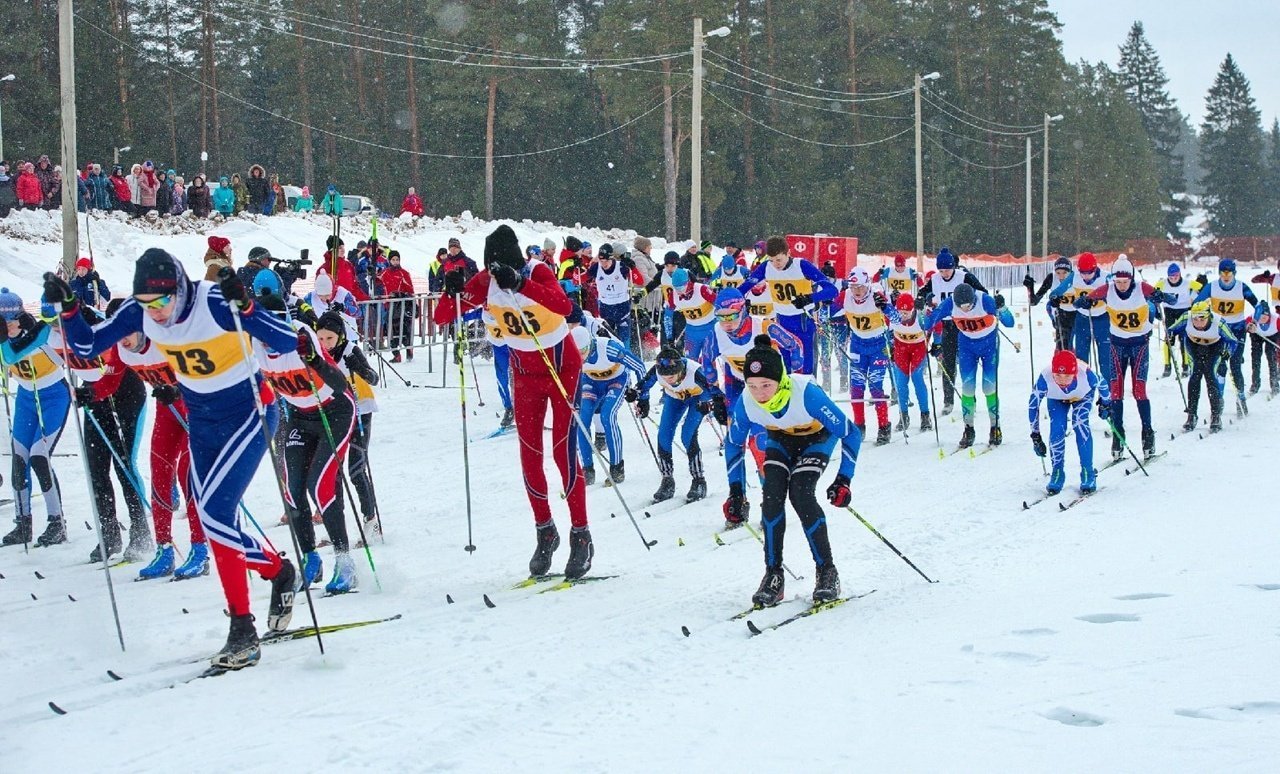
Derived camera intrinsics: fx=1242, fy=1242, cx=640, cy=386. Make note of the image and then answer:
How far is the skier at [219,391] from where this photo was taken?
595 cm

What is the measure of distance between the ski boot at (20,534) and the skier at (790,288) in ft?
23.0

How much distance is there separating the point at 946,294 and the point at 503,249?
843 cm

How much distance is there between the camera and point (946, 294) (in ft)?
48.6

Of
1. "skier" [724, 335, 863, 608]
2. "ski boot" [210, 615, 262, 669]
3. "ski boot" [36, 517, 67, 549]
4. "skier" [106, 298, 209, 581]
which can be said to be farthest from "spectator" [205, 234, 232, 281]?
"skier" [724, 335, 863, 608]

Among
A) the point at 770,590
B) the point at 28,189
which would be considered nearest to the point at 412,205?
the point at 28,189

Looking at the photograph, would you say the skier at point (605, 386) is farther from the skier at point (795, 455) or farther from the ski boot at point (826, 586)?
the ski boot at point (826, 586)

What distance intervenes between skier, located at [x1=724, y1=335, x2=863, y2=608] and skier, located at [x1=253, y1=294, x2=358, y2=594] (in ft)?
8.47

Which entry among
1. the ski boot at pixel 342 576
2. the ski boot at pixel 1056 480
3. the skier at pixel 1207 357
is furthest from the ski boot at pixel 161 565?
the skier at pixel 1207 357

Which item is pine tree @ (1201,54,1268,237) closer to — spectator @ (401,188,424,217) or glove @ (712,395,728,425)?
spectator @ (401,188,424,217)

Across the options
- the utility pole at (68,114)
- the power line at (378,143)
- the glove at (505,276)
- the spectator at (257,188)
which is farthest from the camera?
the power line at (378,143)

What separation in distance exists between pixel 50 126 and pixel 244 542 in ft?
135

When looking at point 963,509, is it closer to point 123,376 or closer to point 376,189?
point 123,376

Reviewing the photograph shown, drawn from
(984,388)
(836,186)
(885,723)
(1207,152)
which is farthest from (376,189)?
(1207,152)

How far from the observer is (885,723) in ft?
17.0
